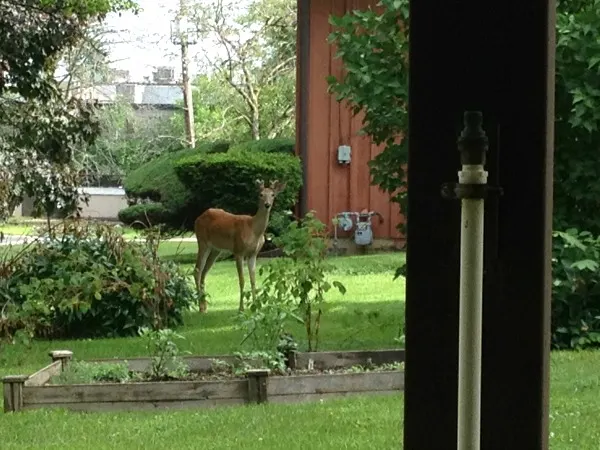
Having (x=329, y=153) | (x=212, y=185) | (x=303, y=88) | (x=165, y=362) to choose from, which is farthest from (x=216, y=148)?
(x=165, y=362)

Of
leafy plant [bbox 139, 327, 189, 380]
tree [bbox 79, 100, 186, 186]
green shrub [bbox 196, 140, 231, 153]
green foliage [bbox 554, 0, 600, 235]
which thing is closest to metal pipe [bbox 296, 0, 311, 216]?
green shrub [bbox 196, 140, 231, 153]

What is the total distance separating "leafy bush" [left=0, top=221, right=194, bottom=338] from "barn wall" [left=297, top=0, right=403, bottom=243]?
6.67 metres

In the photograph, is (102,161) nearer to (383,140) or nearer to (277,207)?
(277,207)

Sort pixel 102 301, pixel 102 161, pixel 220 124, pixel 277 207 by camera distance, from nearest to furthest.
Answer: pixel 102 301
pixel 277 207
pixel 102 161
pixel 220 124

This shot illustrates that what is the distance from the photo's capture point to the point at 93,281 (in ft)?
22.5

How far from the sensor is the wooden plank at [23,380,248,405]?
16.5 feet

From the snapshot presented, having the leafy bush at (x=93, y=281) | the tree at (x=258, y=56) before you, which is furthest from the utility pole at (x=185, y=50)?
the leafy bush at (x=93, y=281)

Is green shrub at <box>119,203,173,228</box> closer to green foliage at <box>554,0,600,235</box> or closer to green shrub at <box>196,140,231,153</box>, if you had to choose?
green shrub at <box>196,140,231,153</box>

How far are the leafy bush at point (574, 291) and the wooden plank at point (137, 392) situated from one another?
2.64 m

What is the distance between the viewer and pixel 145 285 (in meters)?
7.52

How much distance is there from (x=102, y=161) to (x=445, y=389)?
18.2 metres

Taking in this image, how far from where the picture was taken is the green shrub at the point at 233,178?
14867mm

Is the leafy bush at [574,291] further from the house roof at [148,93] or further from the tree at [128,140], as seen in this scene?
the house roof at [148,93]

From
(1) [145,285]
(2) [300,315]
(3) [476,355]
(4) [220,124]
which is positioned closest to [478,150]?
(3) [476,355]
